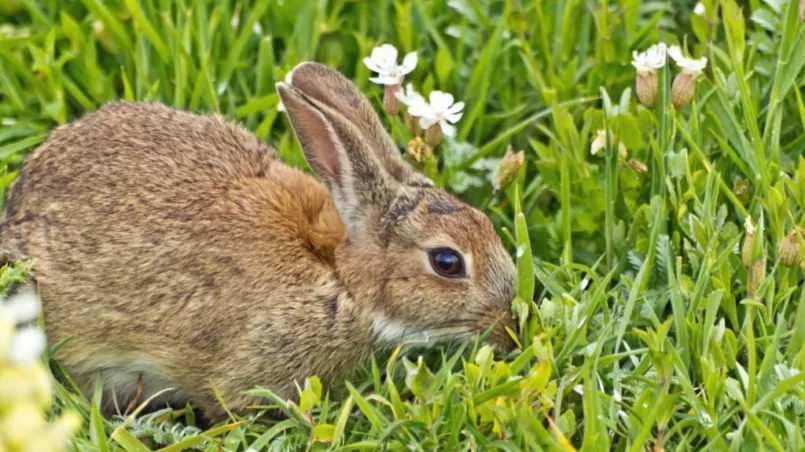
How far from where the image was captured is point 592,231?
5.08 metres

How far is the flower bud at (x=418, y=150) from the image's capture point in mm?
5238

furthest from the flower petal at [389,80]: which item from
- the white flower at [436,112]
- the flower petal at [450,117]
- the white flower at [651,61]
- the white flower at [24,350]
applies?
the white flower at [24,350]

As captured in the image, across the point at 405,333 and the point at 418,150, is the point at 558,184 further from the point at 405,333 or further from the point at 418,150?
the point at 405,333

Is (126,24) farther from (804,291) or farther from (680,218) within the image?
(804,291)

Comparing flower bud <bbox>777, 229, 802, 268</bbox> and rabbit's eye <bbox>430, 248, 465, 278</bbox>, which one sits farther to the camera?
rabbit's eye <bbox>430, 248, 465, 278</bbox>

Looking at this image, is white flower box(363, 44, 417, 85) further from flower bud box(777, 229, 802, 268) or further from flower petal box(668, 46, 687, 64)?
flower bud box(777, 229, 802, 268)

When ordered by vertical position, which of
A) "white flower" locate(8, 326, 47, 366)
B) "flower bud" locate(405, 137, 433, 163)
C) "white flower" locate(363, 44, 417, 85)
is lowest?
"flower bud" locate(405, 137, 433, 163)

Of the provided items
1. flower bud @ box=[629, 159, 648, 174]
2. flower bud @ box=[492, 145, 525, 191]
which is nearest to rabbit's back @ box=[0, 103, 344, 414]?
flower bud @ box=[492, 145, 525, 191]

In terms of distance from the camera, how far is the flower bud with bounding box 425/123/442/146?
528 centimetres

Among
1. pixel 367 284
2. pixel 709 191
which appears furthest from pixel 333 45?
pixel 709 191

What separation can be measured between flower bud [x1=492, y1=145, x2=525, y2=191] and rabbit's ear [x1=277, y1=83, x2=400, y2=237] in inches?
24.9

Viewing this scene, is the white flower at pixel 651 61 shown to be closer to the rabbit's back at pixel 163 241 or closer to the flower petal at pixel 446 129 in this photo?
the flower petal at pixel 446 129

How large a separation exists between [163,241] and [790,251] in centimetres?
246

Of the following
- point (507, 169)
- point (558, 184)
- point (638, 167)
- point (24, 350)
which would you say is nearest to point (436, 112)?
point (507, 169)
